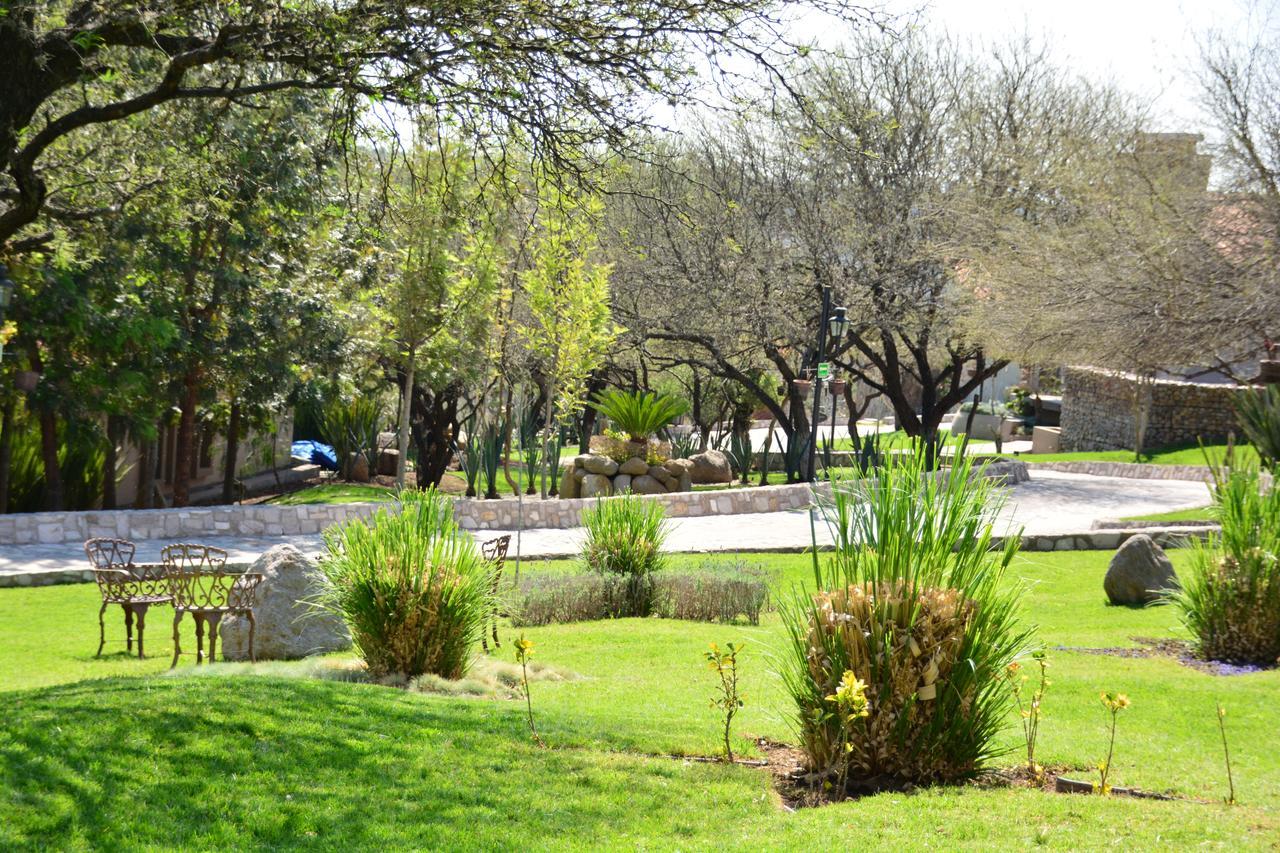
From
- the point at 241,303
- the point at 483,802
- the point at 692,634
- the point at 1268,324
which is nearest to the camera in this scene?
the point at 483,802

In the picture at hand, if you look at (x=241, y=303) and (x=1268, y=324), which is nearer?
(x=1268, y=324)

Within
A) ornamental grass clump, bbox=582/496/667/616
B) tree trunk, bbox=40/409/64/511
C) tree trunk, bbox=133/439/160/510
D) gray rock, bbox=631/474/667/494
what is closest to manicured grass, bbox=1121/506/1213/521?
gray rock, bbox=631/474/667/494

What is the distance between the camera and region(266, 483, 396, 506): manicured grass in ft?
74.0

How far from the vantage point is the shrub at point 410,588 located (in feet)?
26.5

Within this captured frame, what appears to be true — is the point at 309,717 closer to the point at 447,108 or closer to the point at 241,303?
the point at 447,108

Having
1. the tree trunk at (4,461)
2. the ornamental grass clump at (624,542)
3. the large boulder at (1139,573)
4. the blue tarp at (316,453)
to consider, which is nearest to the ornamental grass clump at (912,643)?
the ornamental grass clump at (624,542)

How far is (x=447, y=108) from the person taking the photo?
24.5 ft

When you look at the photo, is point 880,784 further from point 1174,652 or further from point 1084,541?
point 1084,541

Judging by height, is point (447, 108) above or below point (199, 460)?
above

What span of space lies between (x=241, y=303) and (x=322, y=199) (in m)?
2.15

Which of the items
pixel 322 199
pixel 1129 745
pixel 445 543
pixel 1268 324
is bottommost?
pixel 1129 745

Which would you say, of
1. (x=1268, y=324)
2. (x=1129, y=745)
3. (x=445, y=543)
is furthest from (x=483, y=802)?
(x=1268, y=324)

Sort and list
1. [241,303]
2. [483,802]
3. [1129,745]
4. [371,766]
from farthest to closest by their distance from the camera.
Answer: [241,303] < [1129,745] < [371,766] < [483,802]

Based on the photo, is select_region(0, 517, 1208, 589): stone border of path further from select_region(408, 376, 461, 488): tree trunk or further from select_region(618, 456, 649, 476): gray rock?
select_region(408, 376, 461, 488): tree trunk
